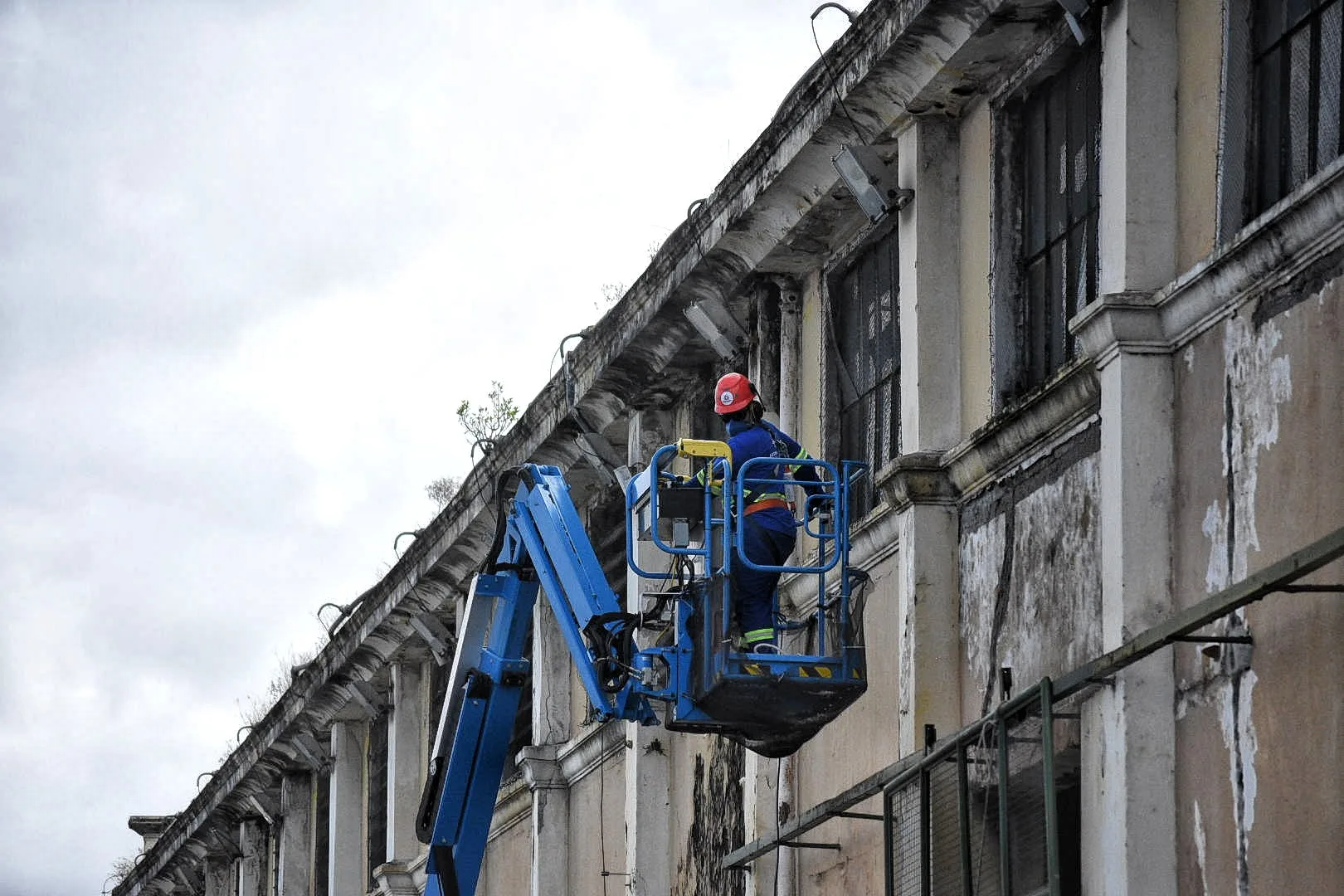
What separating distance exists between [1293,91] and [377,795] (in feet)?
57.3

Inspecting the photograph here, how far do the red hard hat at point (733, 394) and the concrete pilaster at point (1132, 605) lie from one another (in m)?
2.73

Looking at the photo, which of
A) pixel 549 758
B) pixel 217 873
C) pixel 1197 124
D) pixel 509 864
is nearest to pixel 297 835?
pixel 217 873

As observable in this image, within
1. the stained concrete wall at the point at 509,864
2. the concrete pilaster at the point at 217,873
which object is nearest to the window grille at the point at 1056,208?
the stained concrete wall at the point at 509,864

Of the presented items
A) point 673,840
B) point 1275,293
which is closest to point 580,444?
point 673,840

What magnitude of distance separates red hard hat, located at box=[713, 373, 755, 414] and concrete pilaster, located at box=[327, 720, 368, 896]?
13853 millimetres

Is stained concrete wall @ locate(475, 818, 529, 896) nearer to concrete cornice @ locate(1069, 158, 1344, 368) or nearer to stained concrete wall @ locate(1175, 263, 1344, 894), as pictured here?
concrete cornice @ locate(1069, 158, 1344, 368)

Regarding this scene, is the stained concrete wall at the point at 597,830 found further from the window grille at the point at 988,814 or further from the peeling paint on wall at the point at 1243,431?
the peeling paint on wall at the point at 1243,431

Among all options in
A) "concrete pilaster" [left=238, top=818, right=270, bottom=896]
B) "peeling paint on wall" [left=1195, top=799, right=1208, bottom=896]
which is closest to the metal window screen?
"peeling paint on wall" [left=1195, top=799, right=1208, bottom=896]

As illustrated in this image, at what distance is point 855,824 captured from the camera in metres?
13.4

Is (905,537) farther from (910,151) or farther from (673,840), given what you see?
(673,840)

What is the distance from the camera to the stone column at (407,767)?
23.5 m

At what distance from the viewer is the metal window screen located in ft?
37.7

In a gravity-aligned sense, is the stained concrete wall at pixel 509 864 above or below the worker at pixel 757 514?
below

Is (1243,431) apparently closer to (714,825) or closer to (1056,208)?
(1056,208)
